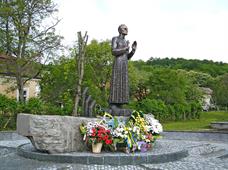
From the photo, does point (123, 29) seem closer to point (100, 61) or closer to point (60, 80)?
point (60, 80)

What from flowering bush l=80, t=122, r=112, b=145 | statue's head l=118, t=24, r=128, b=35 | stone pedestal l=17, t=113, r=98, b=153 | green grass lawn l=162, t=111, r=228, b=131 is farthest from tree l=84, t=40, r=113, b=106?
stone pedestal l=17, t=113, r=98, b=153

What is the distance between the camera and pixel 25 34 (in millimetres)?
20500

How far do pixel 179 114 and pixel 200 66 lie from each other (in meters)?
42.0

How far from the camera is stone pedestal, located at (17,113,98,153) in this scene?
6.54 meters

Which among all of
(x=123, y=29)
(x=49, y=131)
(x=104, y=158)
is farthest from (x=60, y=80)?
(x=104, y=158)

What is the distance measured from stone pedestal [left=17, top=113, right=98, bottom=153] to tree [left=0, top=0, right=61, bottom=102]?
567 inches

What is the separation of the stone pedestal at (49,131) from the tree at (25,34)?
14.4 m

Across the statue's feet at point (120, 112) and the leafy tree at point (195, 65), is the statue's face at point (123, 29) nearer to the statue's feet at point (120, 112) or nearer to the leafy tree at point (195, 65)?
the statue's feet at point (120, 112)

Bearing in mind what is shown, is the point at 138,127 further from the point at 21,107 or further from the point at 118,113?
the point at 21,107

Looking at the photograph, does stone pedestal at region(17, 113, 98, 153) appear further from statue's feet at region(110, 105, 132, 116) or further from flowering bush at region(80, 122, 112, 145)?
statue's feet at region(110, 105, 132, 116)

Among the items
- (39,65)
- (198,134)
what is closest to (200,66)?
(39,65)

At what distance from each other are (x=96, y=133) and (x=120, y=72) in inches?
92.6

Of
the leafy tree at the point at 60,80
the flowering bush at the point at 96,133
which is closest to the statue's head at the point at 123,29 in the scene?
the flowering bush at the point at 96,133

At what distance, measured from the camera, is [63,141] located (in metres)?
6.87
